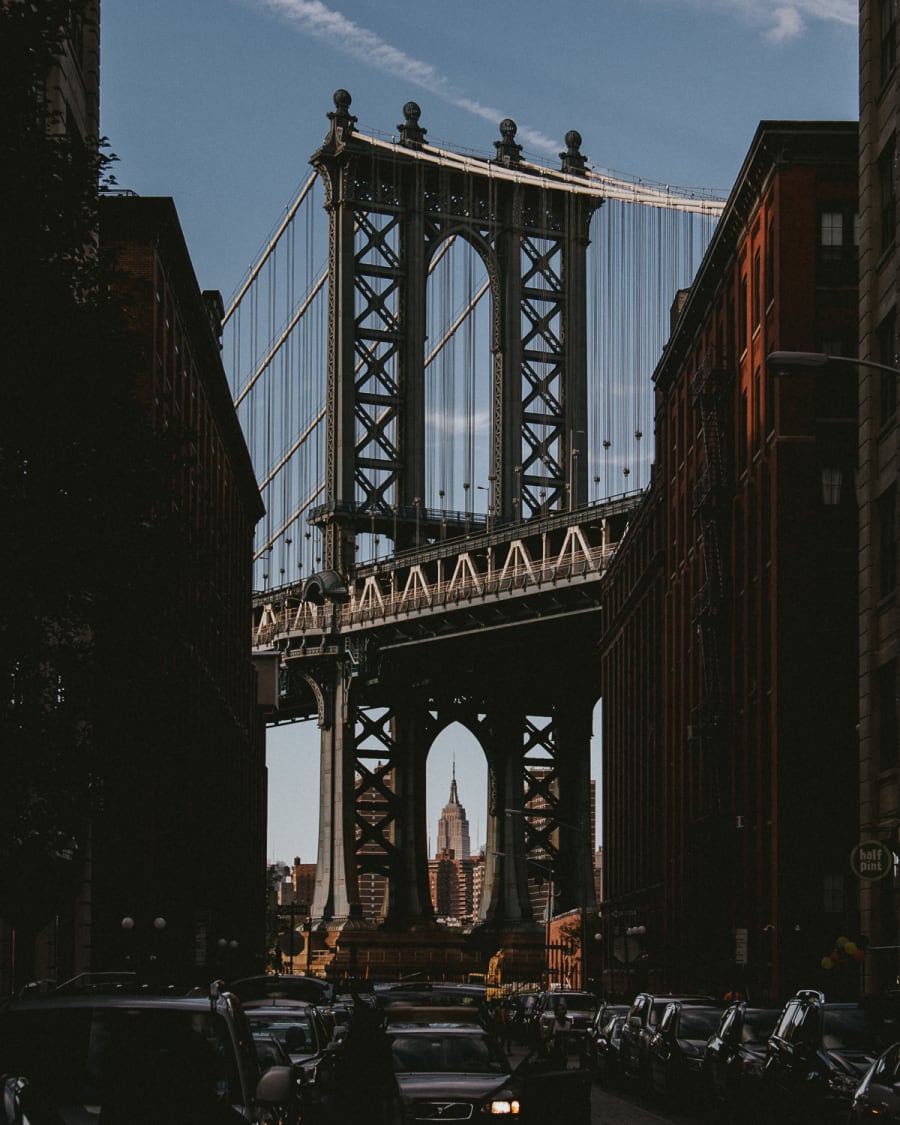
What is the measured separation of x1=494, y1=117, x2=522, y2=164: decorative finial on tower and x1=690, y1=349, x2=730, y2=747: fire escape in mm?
60453

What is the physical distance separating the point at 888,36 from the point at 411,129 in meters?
86.0

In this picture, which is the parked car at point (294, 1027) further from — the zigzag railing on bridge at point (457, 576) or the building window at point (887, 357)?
the zigzag railing on bridge at point (457, 576)

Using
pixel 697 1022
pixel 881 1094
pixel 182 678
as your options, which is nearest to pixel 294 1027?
pixel 182 678

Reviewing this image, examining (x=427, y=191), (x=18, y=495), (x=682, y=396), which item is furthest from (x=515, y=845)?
(x=18, y=495)

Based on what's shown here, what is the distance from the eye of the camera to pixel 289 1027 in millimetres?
26984

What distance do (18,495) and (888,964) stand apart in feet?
85.9

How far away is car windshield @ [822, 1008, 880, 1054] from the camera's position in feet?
79.8

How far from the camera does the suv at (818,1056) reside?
22391mm

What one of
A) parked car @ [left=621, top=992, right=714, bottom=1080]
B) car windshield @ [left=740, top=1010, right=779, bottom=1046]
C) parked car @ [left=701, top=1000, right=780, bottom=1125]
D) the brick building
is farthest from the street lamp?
the brick building

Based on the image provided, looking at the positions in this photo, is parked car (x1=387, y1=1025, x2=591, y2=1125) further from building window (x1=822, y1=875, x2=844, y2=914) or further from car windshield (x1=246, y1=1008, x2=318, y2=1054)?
building window (x1=822, y1=875, x2=844, y2=914)

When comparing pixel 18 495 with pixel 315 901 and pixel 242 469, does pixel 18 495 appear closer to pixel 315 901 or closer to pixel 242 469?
pixel 242 469

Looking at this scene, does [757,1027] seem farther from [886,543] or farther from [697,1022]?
[886,543]

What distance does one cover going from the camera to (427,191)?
444ft

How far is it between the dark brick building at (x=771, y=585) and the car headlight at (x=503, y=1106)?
1429 inches
